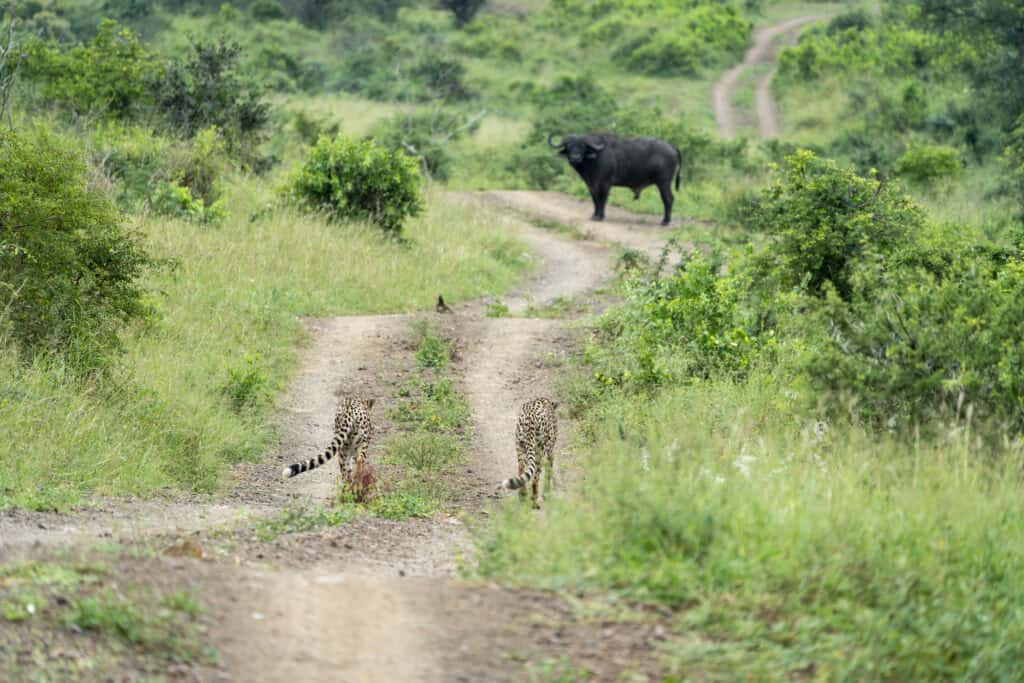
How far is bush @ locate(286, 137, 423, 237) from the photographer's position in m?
19.4

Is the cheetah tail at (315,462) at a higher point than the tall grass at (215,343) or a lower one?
higher

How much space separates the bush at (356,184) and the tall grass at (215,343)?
20.3 inches

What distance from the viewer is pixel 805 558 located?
5672 mm

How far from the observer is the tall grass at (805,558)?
17.5 ft

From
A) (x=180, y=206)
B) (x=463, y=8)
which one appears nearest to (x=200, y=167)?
(x=180, y=206)

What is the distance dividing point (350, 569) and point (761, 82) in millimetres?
40020

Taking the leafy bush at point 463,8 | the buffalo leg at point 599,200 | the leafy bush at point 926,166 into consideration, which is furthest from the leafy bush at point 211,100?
the leafy bush at point 463,8

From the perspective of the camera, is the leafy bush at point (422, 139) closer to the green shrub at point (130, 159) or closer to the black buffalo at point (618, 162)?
the black buffalo at point (618, 162)

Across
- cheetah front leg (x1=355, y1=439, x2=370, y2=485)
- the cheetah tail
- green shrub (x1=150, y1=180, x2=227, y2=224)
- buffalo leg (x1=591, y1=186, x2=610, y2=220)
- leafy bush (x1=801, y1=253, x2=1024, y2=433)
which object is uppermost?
leafy bush (x1=801, y1=253, x2=1024, y2=433)

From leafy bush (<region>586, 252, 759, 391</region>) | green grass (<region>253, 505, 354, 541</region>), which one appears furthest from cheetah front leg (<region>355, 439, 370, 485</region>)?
leafy bush (<region>586, 252, 759, 391</region>)

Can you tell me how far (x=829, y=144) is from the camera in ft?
106

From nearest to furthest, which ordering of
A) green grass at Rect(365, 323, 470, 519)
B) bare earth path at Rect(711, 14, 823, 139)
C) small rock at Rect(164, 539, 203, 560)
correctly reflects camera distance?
1. small rock at Rect(164, 539, 203, 560)
2. green grass at Rect(365, 323, 470, 519)
3. bare earth path at Rect(711, 14, 823, 139)

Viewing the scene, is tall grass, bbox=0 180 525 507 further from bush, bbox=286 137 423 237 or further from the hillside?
bush, bbox=286 137 423 237

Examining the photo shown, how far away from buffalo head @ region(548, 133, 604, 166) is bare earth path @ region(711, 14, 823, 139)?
11557 mm
